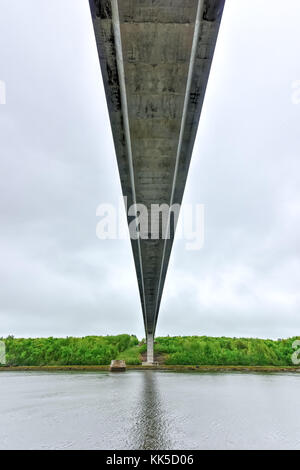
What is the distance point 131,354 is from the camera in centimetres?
5650

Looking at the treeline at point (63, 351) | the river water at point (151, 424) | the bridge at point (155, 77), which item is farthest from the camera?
the treeline at point (63, 351)

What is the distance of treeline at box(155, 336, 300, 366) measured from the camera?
51.3 metres

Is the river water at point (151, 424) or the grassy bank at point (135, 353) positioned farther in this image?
the grassy bank at point (135, 353)

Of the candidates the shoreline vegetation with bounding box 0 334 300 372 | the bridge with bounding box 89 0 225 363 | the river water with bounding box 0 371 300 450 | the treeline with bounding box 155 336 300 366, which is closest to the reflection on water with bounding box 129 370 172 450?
the river water with bounding box 0 371 300 450

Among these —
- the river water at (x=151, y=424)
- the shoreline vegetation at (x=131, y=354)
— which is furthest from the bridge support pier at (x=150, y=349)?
the river water at (x=151, y=424)

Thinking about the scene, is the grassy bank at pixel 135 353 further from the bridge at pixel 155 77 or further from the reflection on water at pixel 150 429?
the bridge at pixel 155 77

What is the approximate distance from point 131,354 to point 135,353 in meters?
1.14

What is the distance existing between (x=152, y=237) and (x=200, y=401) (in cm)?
707

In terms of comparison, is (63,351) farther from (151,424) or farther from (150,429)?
(150,429)

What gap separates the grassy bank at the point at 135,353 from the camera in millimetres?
51469

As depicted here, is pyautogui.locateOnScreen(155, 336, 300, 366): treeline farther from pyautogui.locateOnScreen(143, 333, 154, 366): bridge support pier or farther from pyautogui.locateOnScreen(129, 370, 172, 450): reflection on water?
pyautogui.locateOnScreen(129, 370, 172, 450): reflection on water

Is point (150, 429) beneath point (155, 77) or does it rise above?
beneath

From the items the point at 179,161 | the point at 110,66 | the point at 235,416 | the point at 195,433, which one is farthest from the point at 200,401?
the point at 110,66

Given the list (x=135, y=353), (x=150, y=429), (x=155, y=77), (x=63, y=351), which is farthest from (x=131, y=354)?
(x=155, y=77)
